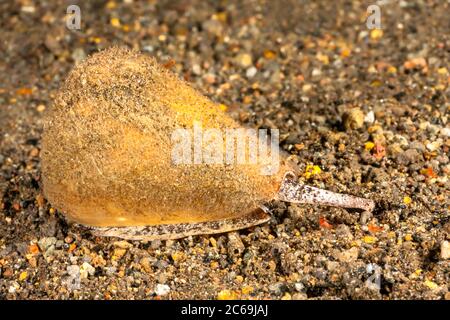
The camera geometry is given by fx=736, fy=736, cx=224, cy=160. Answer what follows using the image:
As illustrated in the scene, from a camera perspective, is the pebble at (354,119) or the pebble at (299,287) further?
the pebble at (354,119)

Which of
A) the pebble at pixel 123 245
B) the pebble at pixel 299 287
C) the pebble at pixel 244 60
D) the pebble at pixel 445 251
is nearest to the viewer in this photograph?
the pebble at pixel 299 287

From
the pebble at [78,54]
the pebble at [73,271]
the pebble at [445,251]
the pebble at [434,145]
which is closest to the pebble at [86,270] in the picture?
the pebble at [73,271]

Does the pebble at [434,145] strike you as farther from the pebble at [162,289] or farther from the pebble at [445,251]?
the pebble at [162,289]

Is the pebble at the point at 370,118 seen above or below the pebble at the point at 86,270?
above

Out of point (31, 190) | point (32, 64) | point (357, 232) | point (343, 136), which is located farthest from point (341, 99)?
point (32, 64)

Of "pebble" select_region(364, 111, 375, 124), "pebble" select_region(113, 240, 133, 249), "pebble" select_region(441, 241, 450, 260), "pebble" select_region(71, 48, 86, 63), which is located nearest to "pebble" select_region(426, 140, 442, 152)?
"pebble" select_region(364, 111, 375, 124)
